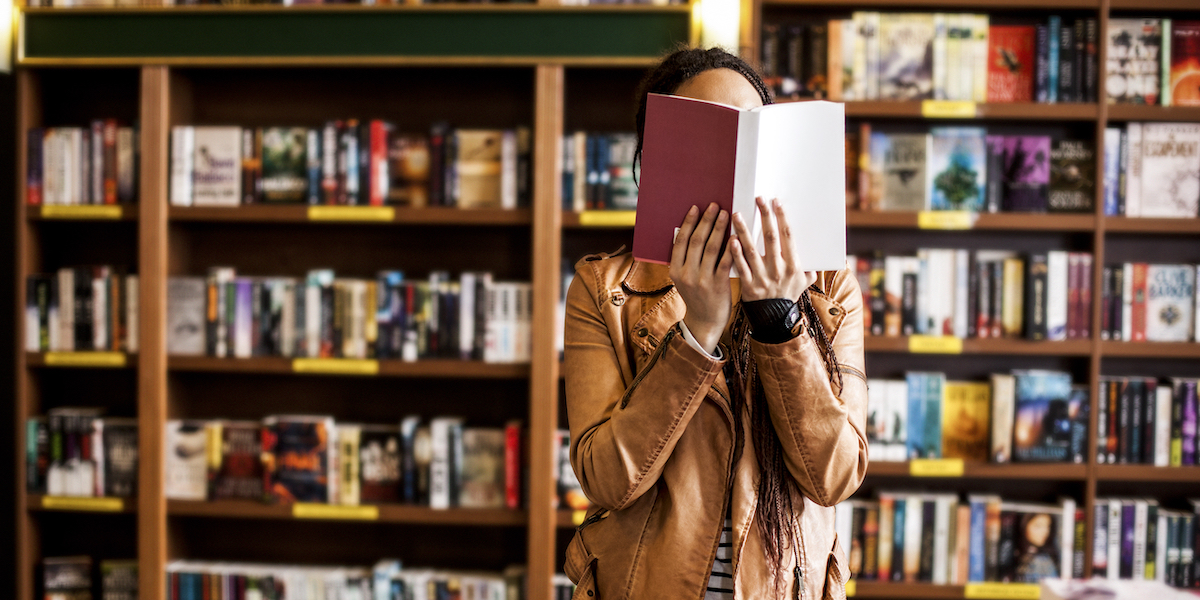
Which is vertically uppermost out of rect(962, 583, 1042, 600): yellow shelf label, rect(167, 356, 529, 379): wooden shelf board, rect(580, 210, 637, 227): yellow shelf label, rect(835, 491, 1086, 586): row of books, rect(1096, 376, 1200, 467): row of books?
rect(580, 210, 637, 227): yellow shelf label

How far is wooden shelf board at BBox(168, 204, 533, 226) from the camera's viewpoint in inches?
88.0

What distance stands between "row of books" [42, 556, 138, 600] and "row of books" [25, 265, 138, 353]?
68cm

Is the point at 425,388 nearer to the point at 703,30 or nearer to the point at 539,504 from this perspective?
the point at 539,504

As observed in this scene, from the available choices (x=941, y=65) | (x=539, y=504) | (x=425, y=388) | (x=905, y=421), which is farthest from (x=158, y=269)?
(x=941, y=65)

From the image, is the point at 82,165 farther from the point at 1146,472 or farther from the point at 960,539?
the point at 1146,472

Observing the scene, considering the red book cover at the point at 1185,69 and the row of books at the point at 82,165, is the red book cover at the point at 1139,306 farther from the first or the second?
the row of books at the point at 82,165

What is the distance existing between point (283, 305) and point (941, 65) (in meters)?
2.09

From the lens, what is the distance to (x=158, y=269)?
7.48 ft

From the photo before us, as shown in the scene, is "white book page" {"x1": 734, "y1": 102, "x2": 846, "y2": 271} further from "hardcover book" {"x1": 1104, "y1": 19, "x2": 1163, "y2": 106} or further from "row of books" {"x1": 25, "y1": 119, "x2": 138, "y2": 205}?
"row of books" {"x1": 25, "y1": 119, "x2": 138, "y2": 205}

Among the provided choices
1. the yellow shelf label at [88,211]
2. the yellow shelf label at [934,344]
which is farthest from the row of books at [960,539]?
the yellow shelf label at [88,211]

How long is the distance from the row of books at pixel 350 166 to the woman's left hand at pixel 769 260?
1.47 metres

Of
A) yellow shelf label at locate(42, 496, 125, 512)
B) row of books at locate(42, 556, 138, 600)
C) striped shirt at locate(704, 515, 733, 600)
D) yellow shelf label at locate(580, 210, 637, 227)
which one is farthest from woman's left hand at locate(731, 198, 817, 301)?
row of books at locate(42, 556, 138, 600)

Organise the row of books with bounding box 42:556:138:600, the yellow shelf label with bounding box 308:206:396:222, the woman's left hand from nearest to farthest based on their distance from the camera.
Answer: the woman's left hand, the yellow shelf label with bounding box 308:206:396:222, the row of books with bounding box 42:556:138:600

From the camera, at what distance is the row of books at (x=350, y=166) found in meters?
2.27
